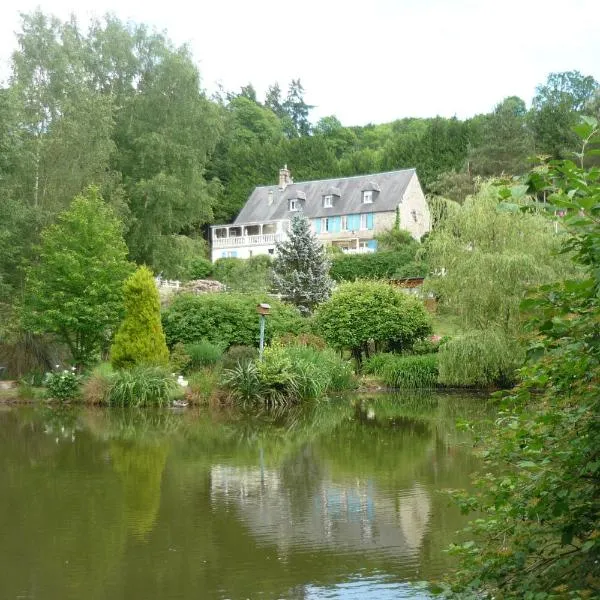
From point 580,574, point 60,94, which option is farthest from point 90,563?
point 60,94

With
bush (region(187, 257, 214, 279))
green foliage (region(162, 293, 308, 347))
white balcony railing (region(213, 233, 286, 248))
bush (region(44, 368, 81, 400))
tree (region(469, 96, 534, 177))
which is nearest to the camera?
bush (region(44, 368, 81, 400))

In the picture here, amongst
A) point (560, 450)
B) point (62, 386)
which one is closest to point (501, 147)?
point (62, 386)

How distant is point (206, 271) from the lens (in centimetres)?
4562

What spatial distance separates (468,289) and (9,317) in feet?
48.3

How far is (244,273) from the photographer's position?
135ft

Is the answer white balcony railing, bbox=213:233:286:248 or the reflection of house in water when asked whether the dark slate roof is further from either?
the reflection of house in water

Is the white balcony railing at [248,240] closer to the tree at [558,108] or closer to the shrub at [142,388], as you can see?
the tree at [558,108]

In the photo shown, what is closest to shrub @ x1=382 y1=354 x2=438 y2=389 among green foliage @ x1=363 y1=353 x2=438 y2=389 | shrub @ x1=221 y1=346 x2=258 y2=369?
green foliage @ x1=363 y1=353 x2=438 y2=389

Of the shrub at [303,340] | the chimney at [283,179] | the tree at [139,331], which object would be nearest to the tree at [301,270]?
the shrub at [303,340]

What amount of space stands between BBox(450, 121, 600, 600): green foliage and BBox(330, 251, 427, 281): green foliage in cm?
3655

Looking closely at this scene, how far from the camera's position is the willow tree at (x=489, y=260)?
69.1 ft

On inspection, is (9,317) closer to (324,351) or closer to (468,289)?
(324,351)

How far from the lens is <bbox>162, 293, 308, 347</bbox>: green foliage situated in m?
24.1

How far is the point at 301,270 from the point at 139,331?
12.9m
